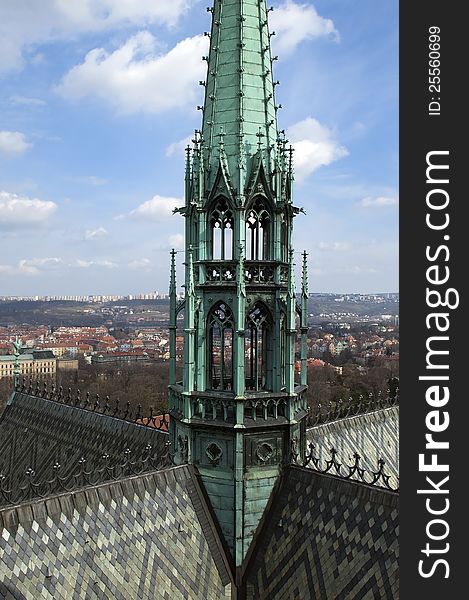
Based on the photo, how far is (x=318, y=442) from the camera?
2325 cm

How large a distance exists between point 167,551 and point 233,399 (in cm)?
420

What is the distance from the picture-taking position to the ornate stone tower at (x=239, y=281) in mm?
16453

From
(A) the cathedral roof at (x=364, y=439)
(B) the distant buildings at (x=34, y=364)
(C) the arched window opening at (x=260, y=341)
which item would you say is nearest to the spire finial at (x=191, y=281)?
(C) the arched window opening at (x=260, y=341)

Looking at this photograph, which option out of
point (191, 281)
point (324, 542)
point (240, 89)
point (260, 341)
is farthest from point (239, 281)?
point (324, 542)

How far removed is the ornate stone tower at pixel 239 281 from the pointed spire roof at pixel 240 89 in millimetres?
28

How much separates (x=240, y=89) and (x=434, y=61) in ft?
23.9

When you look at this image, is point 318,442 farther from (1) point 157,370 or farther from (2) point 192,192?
(1) point 157,370

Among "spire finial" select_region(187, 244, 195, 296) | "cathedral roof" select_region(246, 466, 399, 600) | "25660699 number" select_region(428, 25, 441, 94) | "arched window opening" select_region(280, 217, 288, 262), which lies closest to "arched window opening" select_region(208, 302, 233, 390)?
"spire finial" select_region(187, 244, 195, 296)

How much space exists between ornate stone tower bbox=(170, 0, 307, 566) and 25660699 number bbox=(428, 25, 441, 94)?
6703 millimetres

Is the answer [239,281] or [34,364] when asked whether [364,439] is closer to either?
[239,281]

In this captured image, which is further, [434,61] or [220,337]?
[220,337]

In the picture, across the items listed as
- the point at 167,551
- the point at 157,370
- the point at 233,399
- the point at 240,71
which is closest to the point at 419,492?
the point at 233,399

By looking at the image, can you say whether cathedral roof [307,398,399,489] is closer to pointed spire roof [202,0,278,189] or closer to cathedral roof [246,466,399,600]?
cathedral roof [246,466,399,600]

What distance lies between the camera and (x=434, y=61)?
10.3 m
